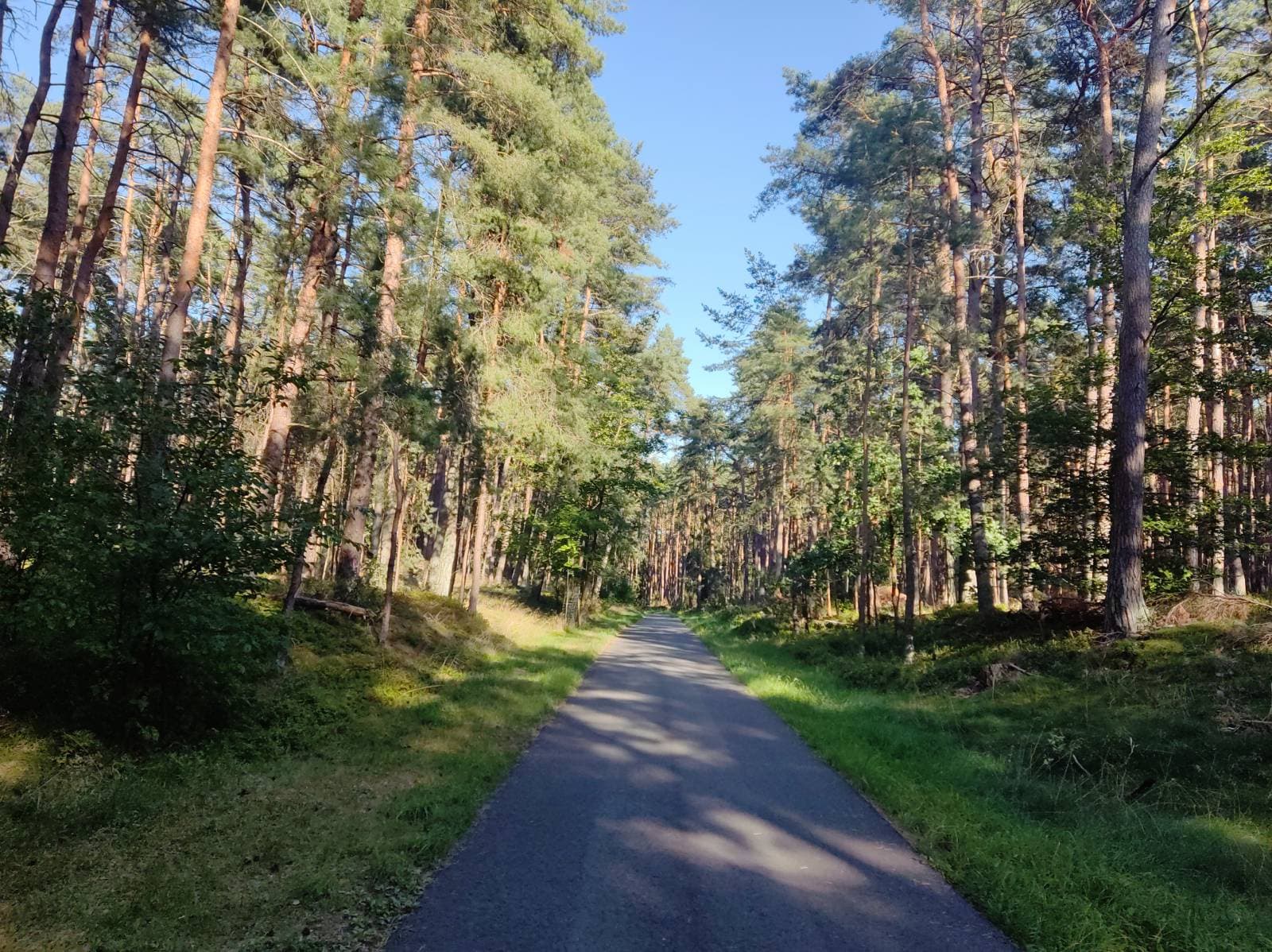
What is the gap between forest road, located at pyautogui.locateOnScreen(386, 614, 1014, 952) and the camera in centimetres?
389

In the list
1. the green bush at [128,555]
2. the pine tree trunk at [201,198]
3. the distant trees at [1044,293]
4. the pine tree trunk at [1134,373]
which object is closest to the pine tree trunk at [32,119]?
the pine tree trunk at [201,198]

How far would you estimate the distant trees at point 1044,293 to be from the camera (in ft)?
38.9

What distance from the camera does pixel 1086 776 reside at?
6.90m

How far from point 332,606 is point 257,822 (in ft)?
24.5

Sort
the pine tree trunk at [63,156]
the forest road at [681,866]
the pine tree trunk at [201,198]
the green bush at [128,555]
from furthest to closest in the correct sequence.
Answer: the pine tree trunk at [63,156], the pine tree trunk at [201,198], the green bush at [128,555], the forest road at [681,866]

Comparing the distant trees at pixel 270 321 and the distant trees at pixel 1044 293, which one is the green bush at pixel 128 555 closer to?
the distant trees at pixel 270 321

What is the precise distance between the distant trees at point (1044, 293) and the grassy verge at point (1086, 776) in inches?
68.2

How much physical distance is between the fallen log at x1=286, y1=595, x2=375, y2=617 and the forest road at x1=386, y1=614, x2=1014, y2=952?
5394mm

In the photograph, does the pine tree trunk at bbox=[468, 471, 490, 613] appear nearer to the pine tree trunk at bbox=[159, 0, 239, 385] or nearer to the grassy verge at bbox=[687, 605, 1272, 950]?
the grassy verge at bbox=[687, 605, 1272, 950]

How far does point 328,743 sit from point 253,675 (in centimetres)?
109

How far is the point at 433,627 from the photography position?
538 inches

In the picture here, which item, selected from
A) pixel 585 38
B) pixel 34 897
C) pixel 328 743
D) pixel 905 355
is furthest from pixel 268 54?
pixel 905 355

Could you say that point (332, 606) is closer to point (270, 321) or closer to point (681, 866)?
point (681, 866)

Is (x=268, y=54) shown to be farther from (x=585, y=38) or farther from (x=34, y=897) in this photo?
(x=34, y=897)
